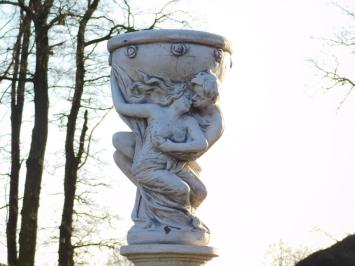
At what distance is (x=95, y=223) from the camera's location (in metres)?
20.1

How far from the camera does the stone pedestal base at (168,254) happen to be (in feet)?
29.4

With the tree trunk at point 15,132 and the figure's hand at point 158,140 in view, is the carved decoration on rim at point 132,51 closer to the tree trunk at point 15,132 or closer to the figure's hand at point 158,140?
the figure's hand at point 158,140

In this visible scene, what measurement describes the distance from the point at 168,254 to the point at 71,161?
10812 millimetres

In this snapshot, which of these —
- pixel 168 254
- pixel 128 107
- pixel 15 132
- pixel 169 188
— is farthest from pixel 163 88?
pixel 15 132

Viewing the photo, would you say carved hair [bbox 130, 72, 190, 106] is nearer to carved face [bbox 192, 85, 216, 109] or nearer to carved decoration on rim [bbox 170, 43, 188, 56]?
carved face [bbox 192, 85, 216, 109]

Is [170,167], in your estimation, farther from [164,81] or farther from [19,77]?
[19,77]

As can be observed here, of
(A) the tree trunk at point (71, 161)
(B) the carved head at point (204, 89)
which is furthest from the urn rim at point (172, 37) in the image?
(A) the tree trunk at point (71, 161)

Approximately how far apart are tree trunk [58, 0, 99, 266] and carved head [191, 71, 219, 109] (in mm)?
10170

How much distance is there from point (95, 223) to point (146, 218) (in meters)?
11.0

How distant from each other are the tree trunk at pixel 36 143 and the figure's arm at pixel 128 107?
9.46 meters

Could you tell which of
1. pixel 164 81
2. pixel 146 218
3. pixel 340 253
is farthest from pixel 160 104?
pixel 340 253

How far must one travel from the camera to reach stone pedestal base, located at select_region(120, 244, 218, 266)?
896 centimetres

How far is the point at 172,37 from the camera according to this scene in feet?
30.0

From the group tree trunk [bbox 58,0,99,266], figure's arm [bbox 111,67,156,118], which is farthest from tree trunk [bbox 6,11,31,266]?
figure's arm [bbox 111,67,156,118]
